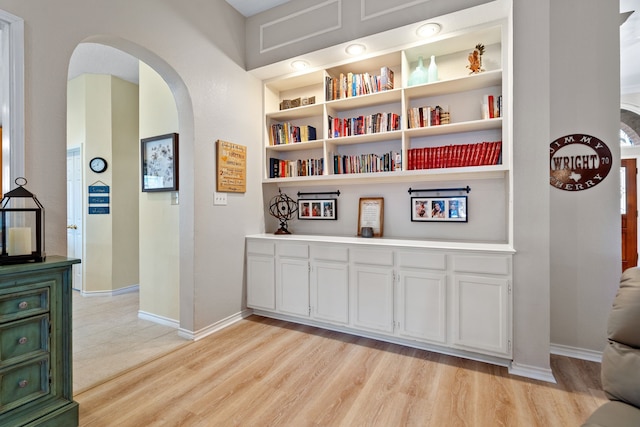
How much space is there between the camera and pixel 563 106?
2492 millimetres

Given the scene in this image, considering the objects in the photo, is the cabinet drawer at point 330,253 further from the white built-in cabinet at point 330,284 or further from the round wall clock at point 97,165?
the round wall clock at point 97,165

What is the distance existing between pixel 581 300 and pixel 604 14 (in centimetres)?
220

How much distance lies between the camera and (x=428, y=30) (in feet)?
8.39

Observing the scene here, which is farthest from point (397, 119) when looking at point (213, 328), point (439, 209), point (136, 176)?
point (136, 176)

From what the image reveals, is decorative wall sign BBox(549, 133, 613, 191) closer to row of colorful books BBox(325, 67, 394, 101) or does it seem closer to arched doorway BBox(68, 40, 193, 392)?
row of colorful books BBox(325, 67, 394, 101)

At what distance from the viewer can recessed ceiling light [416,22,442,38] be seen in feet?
8.21

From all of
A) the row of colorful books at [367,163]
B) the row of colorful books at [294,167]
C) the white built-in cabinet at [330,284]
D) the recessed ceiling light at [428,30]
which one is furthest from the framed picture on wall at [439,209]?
the recessed ceiling light at [428,30]

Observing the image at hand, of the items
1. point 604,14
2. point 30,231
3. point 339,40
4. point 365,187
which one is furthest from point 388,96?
point 30,231

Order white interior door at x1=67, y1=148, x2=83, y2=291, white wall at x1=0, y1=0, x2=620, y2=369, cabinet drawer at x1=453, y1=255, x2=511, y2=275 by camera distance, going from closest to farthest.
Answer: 1. white wall at x1=0, y1=0, x2=620, y2=369
2. cabinet drawer at x1=453, y1=255, x2=511, y2=275
3. white interior door at x1=67, y1=148, x2=83, y2=291

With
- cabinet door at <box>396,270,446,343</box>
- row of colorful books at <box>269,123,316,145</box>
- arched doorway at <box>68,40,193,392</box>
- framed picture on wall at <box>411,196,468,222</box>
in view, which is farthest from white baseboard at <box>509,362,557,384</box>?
row of colorful books at <box>269,123,316,145</box>

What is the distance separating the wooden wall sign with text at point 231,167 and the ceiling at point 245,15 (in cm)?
144

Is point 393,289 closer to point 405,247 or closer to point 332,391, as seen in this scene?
point 405,247

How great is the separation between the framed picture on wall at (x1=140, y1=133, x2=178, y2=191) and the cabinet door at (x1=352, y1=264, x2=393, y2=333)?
6.43 feet

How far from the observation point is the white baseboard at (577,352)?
2383mm
